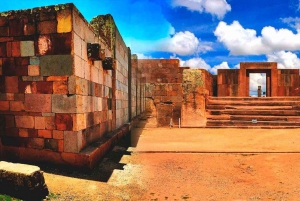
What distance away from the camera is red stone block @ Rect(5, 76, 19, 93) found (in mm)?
4105

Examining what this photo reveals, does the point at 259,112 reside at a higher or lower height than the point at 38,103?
lower

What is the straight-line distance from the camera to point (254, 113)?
35.2 ft

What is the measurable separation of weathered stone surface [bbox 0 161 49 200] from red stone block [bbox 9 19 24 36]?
231 centimetres

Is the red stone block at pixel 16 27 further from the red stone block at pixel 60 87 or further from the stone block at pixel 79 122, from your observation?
the stone block at pixel 79 122

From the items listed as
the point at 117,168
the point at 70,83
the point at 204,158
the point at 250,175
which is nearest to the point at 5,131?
the point at 70,83

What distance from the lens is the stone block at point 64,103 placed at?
150 inches

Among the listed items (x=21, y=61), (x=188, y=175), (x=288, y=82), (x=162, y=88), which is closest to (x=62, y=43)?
(x=21, y=61)

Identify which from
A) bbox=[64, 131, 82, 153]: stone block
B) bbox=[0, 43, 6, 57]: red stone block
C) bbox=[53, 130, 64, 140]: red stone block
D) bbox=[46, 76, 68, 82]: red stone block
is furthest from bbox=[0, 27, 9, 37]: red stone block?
bbox=[64, 131, 82, 153]: stone block

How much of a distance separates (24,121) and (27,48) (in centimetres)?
120

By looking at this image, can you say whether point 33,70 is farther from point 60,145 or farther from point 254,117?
point 254,117

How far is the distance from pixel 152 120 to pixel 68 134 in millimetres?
9151

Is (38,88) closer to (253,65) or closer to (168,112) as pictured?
(168,112)

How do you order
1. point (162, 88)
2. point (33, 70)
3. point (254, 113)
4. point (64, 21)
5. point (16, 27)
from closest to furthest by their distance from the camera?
1. point (64, 21)
2. point (33, 70)
3. point (16, 27)
4. point (254, 113)
5. point (162, 88)

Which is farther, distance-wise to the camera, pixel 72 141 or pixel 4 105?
pixel 4 105
